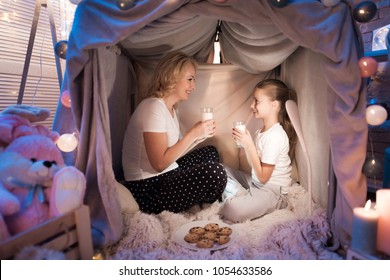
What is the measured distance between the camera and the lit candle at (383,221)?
1027 mm

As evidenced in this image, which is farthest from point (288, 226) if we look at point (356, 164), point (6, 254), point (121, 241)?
point (6, 254)

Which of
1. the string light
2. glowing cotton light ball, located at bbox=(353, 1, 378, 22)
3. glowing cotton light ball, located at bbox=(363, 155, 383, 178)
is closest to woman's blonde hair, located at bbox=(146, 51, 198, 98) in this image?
glowing cotton light ball, located at bbox=(353, 1, 378, 22)

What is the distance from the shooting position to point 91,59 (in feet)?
3.99

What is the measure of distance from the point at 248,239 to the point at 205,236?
20 centimetres

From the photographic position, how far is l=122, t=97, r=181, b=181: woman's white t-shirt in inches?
60.5

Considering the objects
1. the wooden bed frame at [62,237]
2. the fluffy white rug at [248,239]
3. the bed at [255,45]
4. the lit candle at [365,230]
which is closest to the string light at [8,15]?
the bed at [255,45]

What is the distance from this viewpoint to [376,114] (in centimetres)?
112

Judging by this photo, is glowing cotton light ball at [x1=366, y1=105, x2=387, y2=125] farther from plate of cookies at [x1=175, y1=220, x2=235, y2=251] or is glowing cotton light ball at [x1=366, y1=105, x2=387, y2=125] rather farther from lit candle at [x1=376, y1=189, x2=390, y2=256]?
plate of cookies at [x1=175, y1=220, x2=235, y2=251]

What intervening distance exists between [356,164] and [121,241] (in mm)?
1059

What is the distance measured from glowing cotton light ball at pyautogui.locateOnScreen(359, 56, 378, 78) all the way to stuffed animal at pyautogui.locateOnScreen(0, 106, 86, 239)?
116 cm

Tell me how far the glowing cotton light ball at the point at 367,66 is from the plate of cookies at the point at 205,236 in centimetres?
90

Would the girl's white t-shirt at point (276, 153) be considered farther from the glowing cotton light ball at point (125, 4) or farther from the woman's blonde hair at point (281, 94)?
the glowing cotton light ball at point (125, 4)

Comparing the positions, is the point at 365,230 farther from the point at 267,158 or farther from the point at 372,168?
the point at 267,158

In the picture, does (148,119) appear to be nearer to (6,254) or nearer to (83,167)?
(83,167)
